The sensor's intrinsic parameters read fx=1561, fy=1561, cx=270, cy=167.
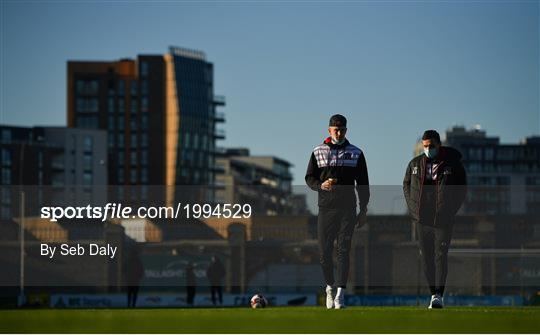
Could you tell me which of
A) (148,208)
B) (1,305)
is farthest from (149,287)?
(148,208)

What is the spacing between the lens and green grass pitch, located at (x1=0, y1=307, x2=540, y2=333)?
62.3 ft

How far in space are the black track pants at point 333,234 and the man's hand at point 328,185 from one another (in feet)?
1.63

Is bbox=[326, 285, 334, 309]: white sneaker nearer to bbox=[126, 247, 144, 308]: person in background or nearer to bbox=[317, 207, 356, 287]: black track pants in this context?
bbox=[317, 207, 356, 287]: black track pants

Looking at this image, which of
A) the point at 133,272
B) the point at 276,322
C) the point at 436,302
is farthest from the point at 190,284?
the point at 276,322

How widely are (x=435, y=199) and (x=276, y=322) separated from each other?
18.9 feet

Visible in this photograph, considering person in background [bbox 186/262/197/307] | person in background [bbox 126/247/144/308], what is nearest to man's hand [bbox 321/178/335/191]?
person in background [bbox 126/247/144/308]

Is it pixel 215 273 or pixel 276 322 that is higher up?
pixel 215 273

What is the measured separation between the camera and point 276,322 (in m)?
19.6

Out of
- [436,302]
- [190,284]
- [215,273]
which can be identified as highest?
[215,273]

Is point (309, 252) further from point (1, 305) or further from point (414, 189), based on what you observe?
point (414, 189)

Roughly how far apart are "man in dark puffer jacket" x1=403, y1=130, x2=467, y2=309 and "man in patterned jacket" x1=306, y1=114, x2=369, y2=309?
3.02ft

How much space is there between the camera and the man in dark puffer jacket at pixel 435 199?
24.3m

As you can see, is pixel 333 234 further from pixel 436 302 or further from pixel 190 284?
Result: pixel 190 284

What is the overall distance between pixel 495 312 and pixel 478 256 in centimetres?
1810
